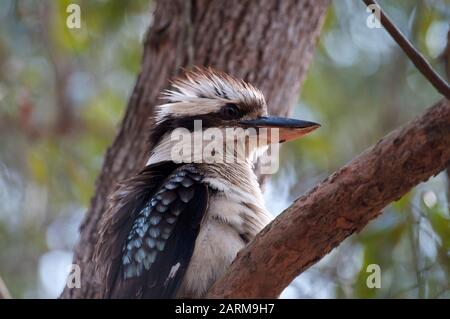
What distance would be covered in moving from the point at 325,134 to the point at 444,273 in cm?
225

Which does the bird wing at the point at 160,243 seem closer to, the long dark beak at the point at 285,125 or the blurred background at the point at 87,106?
the long dark beak at the point at 285,125

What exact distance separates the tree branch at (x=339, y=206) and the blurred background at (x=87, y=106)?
255cm

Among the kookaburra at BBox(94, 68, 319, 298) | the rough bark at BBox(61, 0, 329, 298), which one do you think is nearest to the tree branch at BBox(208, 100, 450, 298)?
the kookaburra at BBox(94, 68, 319, 298)

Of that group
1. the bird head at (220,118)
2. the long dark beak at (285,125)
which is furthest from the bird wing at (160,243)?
the long dark beak at (285,125)

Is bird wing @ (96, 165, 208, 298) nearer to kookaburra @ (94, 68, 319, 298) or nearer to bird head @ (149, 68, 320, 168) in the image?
kookaburra @ (94, 68, 319, 298)

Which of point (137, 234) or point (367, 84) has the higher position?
point (367, 84)

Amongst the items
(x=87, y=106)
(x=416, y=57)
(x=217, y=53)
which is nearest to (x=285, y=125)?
(x=217, y=53)

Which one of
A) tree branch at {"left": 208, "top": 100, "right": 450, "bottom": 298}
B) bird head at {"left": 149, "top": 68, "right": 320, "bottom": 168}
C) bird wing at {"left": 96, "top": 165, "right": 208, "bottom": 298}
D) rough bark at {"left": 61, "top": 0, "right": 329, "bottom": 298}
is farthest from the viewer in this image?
rough bark at {"left": 61, "top": 0, "right": 329, "bottom": 298}

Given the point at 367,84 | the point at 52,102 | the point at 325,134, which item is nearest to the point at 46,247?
the point at 52,102

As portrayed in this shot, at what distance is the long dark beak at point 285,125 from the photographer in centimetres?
313

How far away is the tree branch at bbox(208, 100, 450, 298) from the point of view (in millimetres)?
1985

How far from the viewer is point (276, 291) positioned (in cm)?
229
